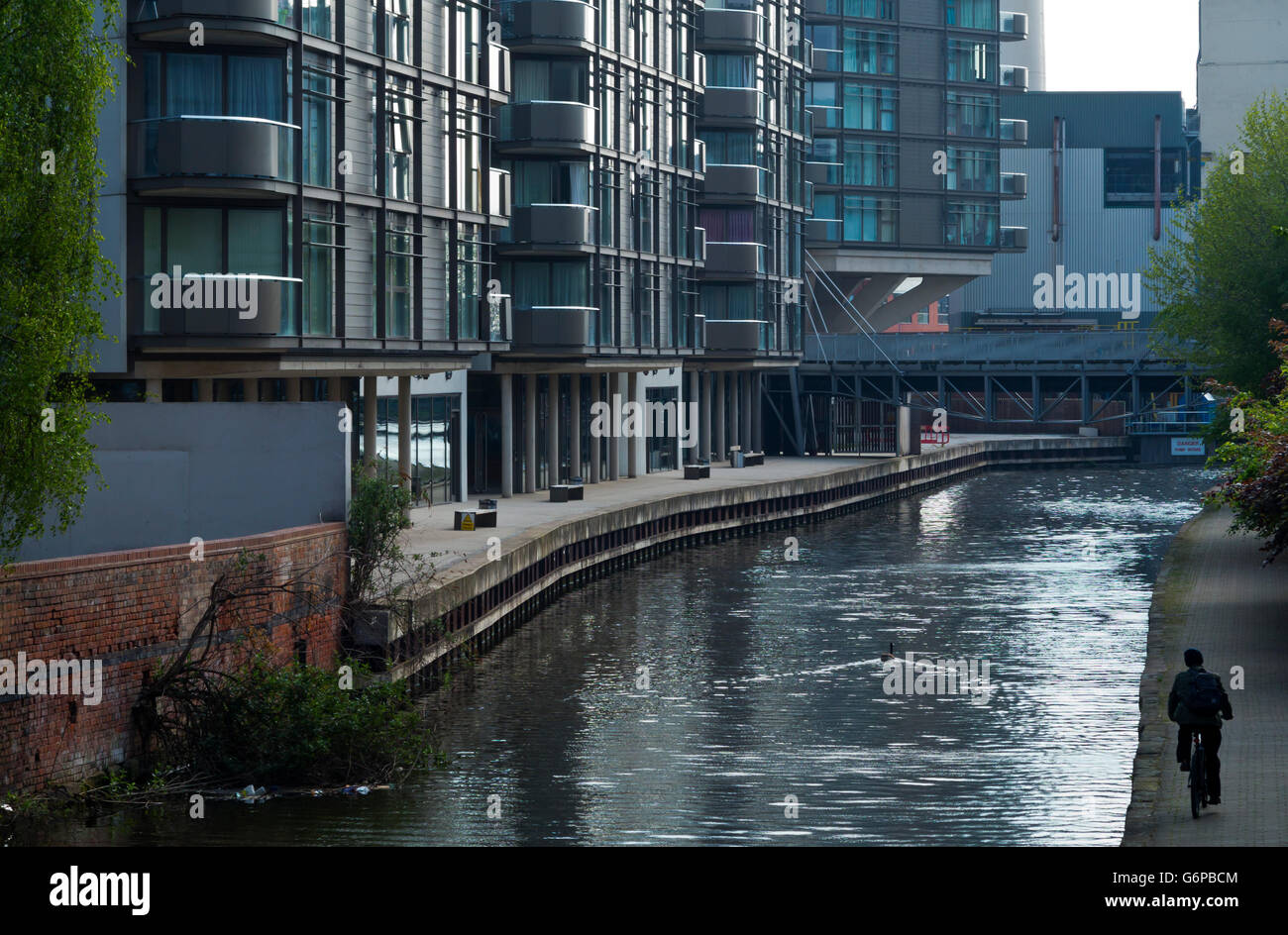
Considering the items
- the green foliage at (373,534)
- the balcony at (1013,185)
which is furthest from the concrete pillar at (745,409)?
the green foliage at (373,534)

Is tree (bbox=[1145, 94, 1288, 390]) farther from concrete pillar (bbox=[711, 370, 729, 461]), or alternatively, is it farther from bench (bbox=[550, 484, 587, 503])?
concrete pillar (bbox=[711, 370, 729, 461])

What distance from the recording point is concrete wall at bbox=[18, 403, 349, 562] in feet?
119

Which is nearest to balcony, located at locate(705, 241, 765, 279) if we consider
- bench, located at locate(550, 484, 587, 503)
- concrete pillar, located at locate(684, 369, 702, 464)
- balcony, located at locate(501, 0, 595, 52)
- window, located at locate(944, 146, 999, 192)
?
concrete pillar, located at locate(684, 369, 702, 464)

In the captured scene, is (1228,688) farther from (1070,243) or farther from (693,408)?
(1070,243)

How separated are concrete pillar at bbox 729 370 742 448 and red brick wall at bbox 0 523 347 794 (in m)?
61.5

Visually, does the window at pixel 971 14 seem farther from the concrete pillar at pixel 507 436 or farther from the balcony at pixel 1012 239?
the concrete pillar at pixel 507 436

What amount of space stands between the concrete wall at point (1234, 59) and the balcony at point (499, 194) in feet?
274

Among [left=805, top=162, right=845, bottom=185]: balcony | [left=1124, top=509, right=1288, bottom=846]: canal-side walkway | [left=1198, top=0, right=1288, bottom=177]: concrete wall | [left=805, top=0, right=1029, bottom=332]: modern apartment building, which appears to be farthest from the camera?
[left=1198, top=0, right=1288, bottom=177]: concrete wall

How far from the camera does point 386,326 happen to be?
51.2 meters

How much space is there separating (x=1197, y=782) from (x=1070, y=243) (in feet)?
391

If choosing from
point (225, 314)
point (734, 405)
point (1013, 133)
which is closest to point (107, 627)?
point (225, 314)

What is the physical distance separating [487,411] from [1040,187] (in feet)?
258
